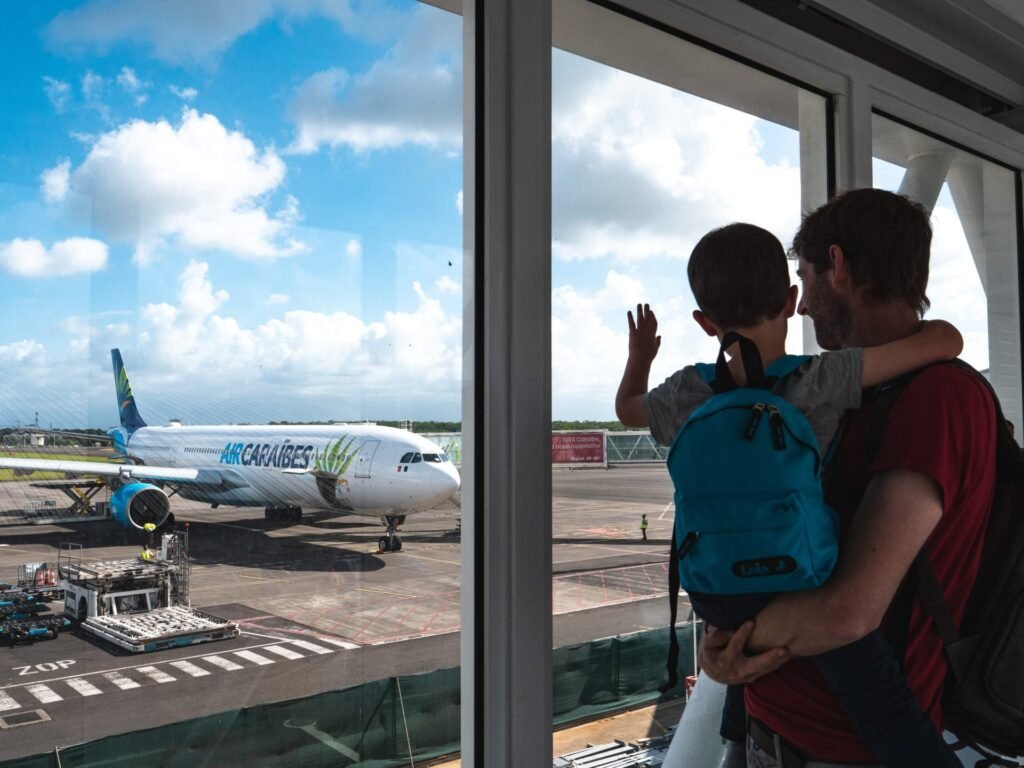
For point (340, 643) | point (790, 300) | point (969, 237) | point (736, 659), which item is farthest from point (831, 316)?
point (969, 237)

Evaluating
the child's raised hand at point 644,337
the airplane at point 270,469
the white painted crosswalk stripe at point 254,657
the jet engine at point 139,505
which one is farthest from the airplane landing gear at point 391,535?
the child's raised hand at point 644,337

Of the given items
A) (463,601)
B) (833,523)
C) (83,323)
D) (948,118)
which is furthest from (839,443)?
(948,118)

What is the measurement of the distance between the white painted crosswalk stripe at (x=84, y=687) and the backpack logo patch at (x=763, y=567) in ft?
2.28

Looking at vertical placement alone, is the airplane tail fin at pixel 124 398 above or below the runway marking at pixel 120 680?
above

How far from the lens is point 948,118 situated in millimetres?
2092

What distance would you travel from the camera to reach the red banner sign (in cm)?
127

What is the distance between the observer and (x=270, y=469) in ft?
3.42

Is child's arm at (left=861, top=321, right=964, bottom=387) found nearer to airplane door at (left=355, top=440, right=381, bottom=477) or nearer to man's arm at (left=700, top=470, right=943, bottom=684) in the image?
man's arm at (left=700, top=470, right=943, bottom=684)

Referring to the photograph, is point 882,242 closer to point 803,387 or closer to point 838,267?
point 838,267

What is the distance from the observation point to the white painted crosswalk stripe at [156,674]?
2.82ft

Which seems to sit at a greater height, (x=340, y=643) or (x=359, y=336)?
(x=359, y=336)

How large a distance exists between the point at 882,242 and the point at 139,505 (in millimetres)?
948

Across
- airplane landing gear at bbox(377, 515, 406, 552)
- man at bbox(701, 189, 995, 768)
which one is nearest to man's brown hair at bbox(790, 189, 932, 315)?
man at bbox(701, 189, 995, 768)

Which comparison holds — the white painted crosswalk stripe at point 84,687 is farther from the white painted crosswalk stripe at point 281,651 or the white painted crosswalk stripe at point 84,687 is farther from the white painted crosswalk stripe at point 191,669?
the white painted crosswalk stripe at point 281,651
